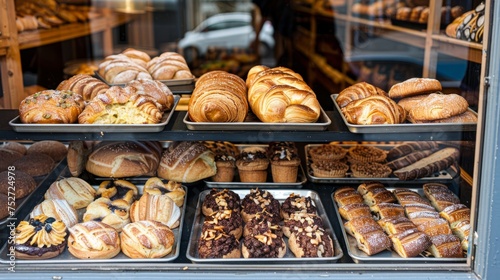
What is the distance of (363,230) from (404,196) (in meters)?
0.43

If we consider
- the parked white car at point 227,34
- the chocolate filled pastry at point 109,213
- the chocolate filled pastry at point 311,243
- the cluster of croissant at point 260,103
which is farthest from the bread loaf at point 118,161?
the parked white car at point 227,34

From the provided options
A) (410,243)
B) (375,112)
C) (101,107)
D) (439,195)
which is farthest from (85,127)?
(439,195)

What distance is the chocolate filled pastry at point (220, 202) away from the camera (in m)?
2.24

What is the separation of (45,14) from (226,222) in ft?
8.30

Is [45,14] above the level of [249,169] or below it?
above

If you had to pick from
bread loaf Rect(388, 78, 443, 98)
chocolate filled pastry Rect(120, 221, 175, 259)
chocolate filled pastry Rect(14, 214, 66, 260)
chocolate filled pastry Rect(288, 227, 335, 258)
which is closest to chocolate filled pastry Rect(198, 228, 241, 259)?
chocolate filled pastry Rect(120, 221, 175, 259)

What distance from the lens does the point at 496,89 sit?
1645mm

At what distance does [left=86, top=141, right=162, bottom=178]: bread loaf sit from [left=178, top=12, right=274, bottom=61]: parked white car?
5846 mm

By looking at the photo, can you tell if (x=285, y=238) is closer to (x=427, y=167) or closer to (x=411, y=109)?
(x=411, y=109)

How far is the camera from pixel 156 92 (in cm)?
214

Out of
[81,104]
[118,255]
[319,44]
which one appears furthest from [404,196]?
[319,44]

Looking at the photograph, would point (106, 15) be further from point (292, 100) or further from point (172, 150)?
point (292, 100)

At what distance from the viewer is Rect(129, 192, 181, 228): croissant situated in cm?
215

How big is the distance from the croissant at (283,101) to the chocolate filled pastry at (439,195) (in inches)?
32.2
